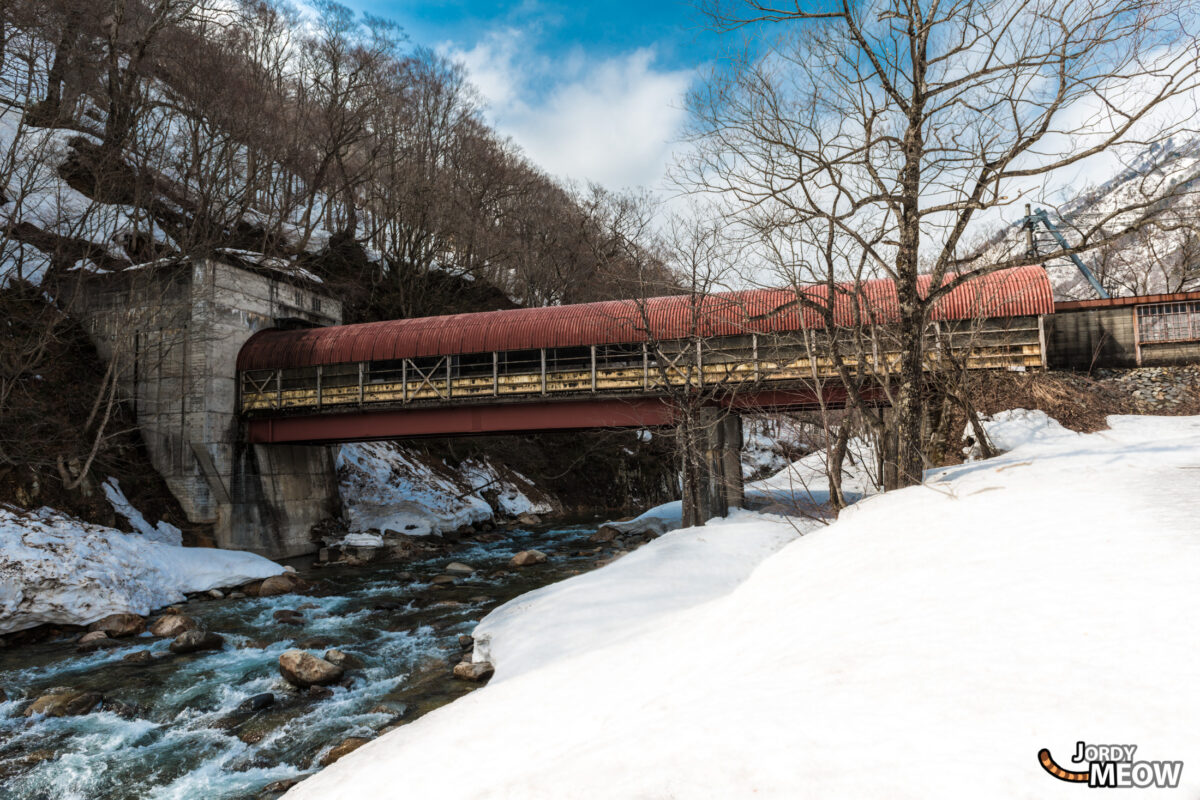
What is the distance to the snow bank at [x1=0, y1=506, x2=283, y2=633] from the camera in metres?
12.1

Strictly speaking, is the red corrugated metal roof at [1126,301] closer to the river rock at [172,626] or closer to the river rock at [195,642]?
the river rock at [195,642]

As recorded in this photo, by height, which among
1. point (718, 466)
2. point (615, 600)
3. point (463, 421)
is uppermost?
point (463, 421)

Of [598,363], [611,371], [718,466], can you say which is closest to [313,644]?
[611,371]

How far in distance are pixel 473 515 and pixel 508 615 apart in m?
17.4

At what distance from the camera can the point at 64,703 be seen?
8.39 metres

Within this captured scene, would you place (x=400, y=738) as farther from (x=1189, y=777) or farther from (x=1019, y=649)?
(x=1189, y=777)

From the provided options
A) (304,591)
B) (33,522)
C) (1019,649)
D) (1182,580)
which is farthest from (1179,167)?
(33,522)

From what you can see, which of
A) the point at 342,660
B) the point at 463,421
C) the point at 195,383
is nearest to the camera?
the point at 342,660

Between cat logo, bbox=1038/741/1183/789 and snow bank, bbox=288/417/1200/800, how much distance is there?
0.03 meters

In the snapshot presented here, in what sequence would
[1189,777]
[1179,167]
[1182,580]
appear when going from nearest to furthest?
[1189,777], [1182,580], [1179,167]

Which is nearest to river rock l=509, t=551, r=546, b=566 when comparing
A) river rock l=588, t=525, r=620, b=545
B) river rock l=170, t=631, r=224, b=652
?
river rock l=588, t=525, r=620, b=545

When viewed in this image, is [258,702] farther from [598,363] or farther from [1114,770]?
[598,363]

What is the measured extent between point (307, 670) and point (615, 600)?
4.32 metres

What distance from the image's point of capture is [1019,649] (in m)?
3.12
